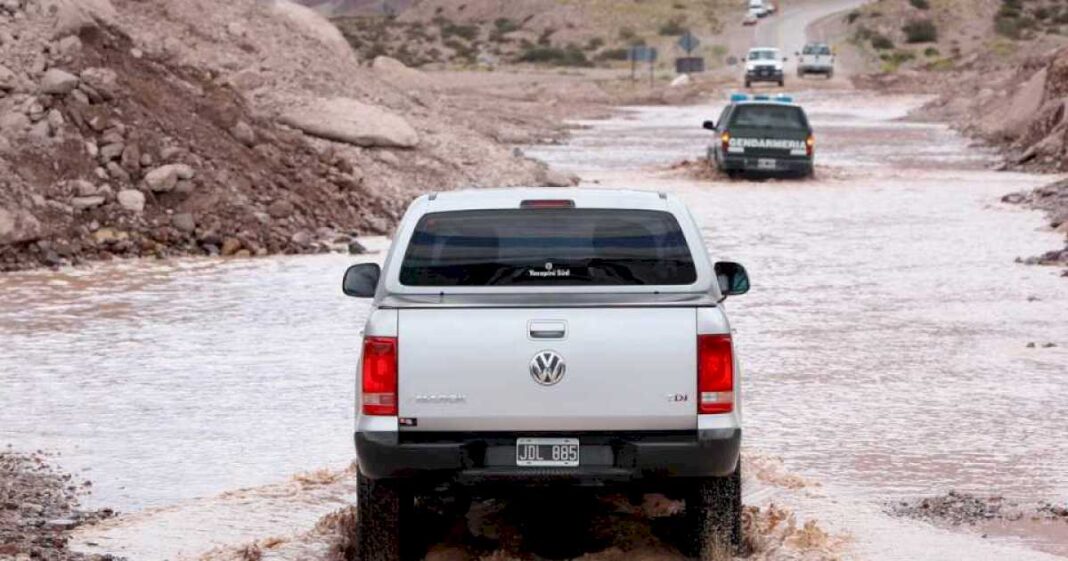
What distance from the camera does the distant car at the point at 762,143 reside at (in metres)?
36.4

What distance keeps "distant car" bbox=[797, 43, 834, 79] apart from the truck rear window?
80.3m

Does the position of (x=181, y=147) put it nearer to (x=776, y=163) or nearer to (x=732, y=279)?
(x=776, y=163)

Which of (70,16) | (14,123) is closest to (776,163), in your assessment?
(70,16)

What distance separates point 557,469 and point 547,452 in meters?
0.08

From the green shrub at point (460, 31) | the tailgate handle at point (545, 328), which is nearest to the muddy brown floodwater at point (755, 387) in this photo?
the tailgate handle at point (545, 328)

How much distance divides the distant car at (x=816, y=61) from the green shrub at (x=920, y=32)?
2849 centimetres

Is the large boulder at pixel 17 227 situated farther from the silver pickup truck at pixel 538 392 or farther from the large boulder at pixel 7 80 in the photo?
the silver pickup truck at pixel 538 392

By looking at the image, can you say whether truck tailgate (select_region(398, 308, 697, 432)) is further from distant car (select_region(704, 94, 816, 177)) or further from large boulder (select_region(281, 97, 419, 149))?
→ distant car (select_region(704, 94, 816, 177))

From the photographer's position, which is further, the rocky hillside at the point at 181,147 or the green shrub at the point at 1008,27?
the green shrub at the point at 1008,27

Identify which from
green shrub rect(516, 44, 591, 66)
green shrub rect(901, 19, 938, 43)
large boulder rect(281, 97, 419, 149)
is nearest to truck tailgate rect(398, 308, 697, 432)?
large boulder rect(281, 97, 419, 149)

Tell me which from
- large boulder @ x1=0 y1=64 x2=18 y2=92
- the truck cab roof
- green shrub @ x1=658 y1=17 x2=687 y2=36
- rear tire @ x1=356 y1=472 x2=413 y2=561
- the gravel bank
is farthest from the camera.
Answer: green shrub @ x1=658 y1=17 x2=687 y2=36

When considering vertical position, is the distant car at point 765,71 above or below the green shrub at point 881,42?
below

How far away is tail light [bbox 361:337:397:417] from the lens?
799 centimetres

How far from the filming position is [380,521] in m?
8.39
